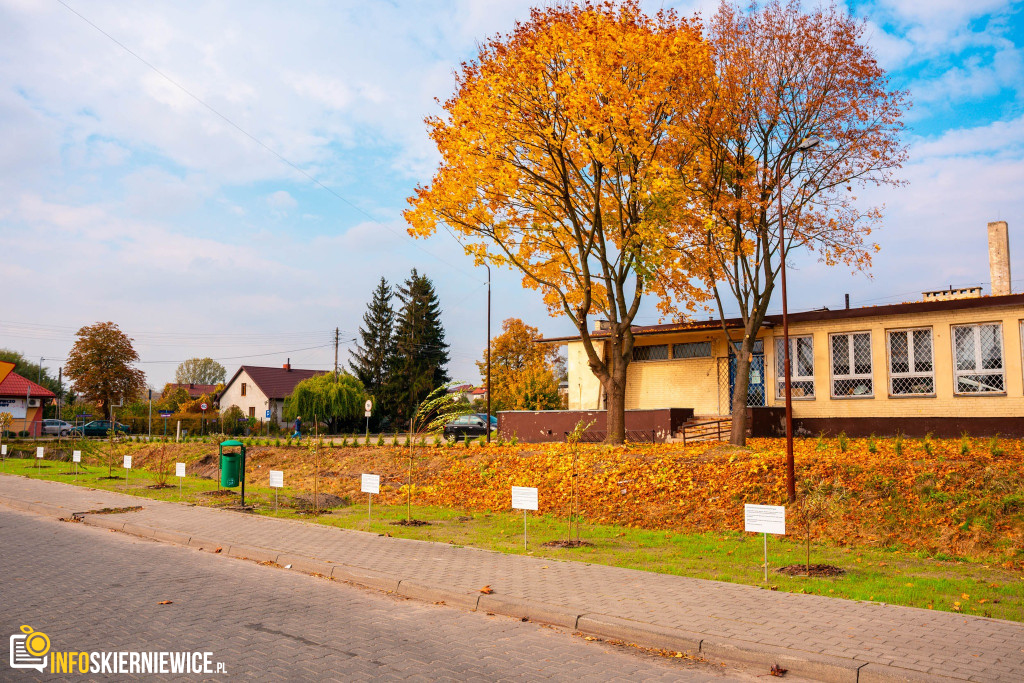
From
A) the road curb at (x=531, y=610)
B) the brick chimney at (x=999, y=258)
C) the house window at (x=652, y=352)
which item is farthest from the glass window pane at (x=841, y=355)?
the road curb at (x=531, y=610)

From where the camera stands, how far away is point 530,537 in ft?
39.3

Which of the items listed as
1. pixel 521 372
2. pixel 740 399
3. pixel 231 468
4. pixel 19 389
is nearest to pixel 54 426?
pixel 19 389

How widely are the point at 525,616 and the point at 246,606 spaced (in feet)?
10.0

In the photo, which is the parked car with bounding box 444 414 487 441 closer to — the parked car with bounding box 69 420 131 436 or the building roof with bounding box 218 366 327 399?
the parked car with bounding box 69 420 131 436

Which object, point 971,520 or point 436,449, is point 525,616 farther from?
point 436,449

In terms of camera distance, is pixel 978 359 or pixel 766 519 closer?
pixel 766 519

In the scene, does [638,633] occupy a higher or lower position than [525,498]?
lower

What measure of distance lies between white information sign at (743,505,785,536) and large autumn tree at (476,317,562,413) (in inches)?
885

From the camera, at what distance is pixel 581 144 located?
61.3ft

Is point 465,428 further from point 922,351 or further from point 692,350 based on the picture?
point 922,351

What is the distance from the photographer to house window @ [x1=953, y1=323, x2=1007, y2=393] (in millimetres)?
20000

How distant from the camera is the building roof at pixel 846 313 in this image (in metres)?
19.9

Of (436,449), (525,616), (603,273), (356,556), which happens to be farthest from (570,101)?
(525,616)

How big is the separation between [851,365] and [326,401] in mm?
44957
